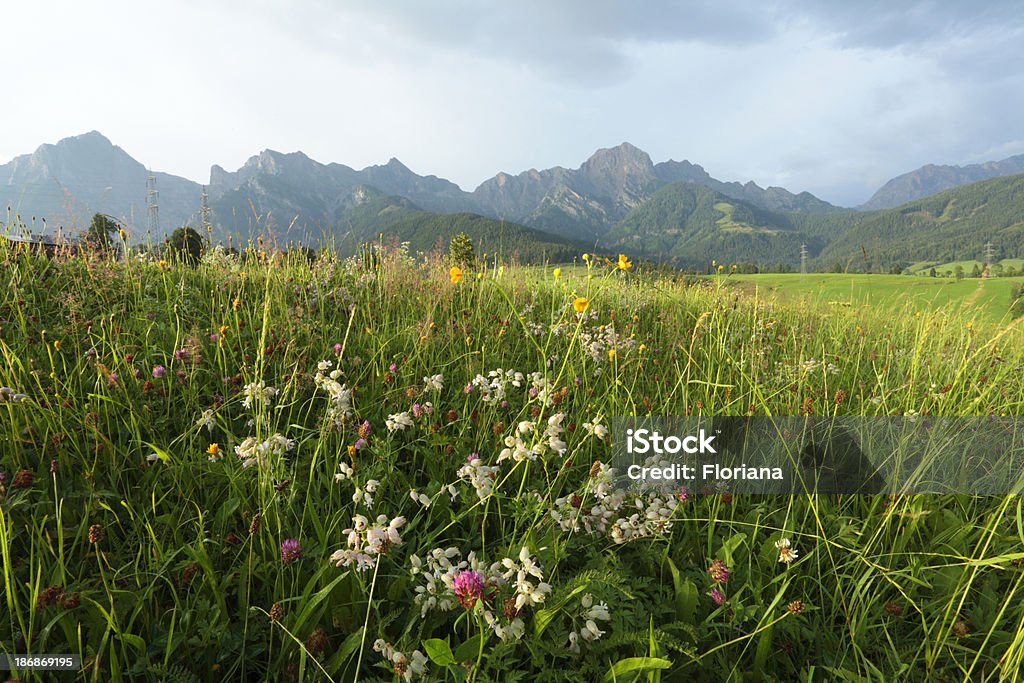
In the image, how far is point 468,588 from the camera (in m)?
1.21

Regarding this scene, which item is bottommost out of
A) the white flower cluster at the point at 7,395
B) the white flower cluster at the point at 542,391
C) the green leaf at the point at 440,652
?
the green leaf at the point at 440,652

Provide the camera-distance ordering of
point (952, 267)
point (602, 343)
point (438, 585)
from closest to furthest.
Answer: point (438, 585), point (602, 343), point (952, 267)

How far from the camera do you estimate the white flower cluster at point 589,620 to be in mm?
1294

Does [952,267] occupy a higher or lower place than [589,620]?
higher

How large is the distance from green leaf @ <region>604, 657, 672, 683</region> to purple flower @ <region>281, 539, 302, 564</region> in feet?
3.49

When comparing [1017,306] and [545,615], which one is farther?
[1017,306]

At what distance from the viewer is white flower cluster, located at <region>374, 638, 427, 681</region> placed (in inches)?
46.3

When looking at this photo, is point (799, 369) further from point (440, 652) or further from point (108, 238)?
point (108, 238)

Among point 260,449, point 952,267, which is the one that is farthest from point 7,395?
point 952,267

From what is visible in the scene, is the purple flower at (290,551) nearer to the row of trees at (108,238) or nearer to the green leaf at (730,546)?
the green leaf at (730,546)

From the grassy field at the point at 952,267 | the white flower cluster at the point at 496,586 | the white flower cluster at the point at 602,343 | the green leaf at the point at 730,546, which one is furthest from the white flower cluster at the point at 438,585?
the grassy field at the point at 952,267

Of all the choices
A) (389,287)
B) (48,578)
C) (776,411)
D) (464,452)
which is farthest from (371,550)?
(389,287)

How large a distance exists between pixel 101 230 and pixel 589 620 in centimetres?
684

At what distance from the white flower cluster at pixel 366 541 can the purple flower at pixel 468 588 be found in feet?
0.71
